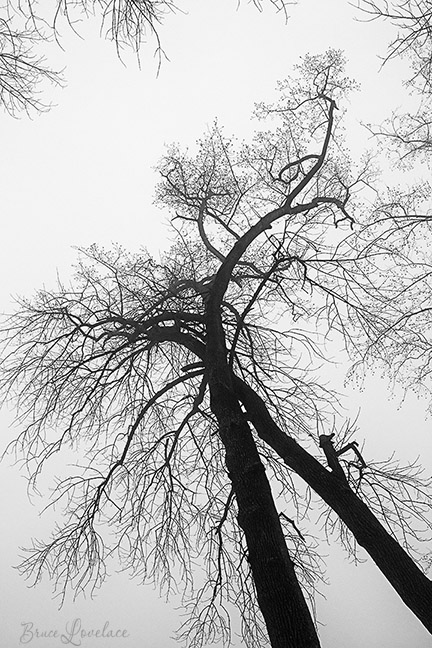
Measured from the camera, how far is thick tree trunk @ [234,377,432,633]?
3.79 m

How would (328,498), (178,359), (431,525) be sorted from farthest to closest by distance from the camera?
(178,359) → (431,525) → (328,498)

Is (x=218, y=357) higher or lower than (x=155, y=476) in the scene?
higher

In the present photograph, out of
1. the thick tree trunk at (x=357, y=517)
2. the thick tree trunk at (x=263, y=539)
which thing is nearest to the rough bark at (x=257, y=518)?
the thick tree trunk at (x=263, y=539)

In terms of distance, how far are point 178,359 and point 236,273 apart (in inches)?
39.3

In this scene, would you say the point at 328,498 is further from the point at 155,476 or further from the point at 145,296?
the point at 145,296

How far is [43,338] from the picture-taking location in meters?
5.38

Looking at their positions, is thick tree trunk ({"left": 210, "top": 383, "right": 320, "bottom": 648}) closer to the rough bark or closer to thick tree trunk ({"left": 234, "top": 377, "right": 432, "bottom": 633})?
the rough bark

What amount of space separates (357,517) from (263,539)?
61 cm

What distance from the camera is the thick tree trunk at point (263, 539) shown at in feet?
12.2

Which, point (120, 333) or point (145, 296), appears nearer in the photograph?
point (120, 333)

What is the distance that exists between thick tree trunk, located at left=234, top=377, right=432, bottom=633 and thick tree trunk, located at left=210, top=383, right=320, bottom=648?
0.66 feet

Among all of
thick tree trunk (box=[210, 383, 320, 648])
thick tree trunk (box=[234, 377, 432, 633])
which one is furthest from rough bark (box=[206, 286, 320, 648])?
thick tree trunk (box=[234, 377, 432, 633])

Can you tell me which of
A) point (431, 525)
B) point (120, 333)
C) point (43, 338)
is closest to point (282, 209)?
point (120, 333)

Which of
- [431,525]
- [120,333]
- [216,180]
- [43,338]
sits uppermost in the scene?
[216,180]
